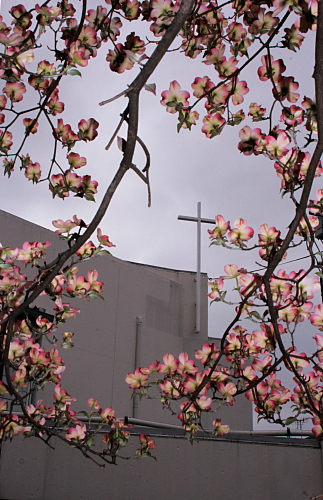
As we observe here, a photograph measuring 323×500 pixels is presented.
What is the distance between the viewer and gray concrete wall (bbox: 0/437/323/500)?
2.55 m

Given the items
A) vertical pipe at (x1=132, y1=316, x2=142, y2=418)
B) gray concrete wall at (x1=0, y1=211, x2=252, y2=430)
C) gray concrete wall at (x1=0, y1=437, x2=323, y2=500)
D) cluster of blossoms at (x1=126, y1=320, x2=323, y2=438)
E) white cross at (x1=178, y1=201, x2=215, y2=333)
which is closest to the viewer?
cluster of blossoms at (x1=126, y1=320, x2=323, y2=438)

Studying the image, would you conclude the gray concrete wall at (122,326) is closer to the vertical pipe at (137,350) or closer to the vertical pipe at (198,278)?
the vertical pipe at (137,350)

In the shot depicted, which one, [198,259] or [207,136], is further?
[198,259]

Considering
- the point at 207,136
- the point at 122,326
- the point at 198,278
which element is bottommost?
the point at 207,136

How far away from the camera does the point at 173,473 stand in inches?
104

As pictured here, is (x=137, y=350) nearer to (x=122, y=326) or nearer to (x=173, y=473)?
(x=122, y=326)

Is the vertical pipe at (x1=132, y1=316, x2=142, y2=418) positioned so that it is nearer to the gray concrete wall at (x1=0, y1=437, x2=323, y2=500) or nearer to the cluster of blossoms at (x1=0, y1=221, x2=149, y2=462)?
the gray concrete wall at (x1=0, y1=437, x2=323, y2=500)

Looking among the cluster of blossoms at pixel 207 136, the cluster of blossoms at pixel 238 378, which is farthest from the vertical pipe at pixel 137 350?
the cluster of blossoms at pixel 238 378

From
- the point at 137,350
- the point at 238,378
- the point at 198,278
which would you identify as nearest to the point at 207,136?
the point at 238,378

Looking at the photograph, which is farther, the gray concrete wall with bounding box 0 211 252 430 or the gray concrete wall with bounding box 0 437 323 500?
the gray concrete wall with bounding box 0 211 252 430

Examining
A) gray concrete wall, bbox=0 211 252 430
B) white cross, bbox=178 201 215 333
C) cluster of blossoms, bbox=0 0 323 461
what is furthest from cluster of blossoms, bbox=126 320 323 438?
white cross, bbox=178 201 215 333

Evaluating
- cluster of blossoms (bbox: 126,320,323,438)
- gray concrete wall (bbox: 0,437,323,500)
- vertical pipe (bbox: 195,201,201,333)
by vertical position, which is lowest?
gray concrete wall (bbox: 0,437,323,500)

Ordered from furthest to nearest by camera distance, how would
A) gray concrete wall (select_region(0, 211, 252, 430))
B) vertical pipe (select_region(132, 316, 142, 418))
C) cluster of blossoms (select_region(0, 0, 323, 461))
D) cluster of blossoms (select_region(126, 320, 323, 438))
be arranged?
1. vertical pipe (select_region(132, 316, 142, 418))
2. gray concrete wall (select_region(0, 211, 252, 430))
3. cluster of blossoms (select_region(126, 320, 323, 438))
4. cluster of blossoms (select_region(0, 0, 323, 461))

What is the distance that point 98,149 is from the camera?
2.73 metres
